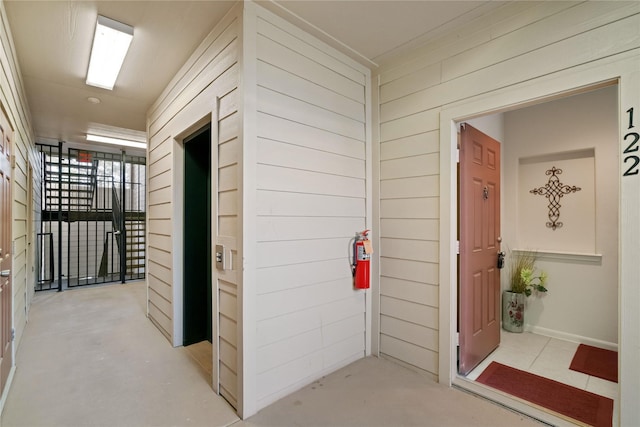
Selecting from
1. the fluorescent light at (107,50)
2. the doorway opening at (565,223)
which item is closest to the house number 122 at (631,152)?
the doorway opening at (565,223)

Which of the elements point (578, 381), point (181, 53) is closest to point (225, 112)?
point (181, 53)

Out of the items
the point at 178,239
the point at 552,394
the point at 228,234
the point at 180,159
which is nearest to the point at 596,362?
the point at 552,394

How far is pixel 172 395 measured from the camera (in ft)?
7.14

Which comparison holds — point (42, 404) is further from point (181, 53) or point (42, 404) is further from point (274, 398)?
point (181, 53)

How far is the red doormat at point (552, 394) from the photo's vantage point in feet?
6.32

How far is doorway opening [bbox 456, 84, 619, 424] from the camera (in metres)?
2.88

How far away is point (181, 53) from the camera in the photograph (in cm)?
262

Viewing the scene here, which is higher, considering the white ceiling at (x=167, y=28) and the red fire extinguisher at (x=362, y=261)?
the white ceiling at (x=167, y=28)

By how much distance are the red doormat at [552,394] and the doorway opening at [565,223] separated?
14 centimetres

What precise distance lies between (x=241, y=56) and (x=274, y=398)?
233 centimetres

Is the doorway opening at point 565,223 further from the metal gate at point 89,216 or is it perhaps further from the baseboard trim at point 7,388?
the metal gate at point 89,216

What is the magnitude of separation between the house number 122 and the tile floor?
1.55 meters

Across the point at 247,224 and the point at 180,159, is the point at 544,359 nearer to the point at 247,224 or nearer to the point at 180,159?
the point at 247,224

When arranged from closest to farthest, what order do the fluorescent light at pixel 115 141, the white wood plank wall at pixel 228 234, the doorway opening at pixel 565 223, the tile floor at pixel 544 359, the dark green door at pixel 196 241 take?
the white wood plank wall at pixel 228 234 < the tile floor at pixel 544 359 < the doorway opening at pixel 565 223 < the dark green door at pixel 196 241 < the fluorescent light at pixel 115 141
